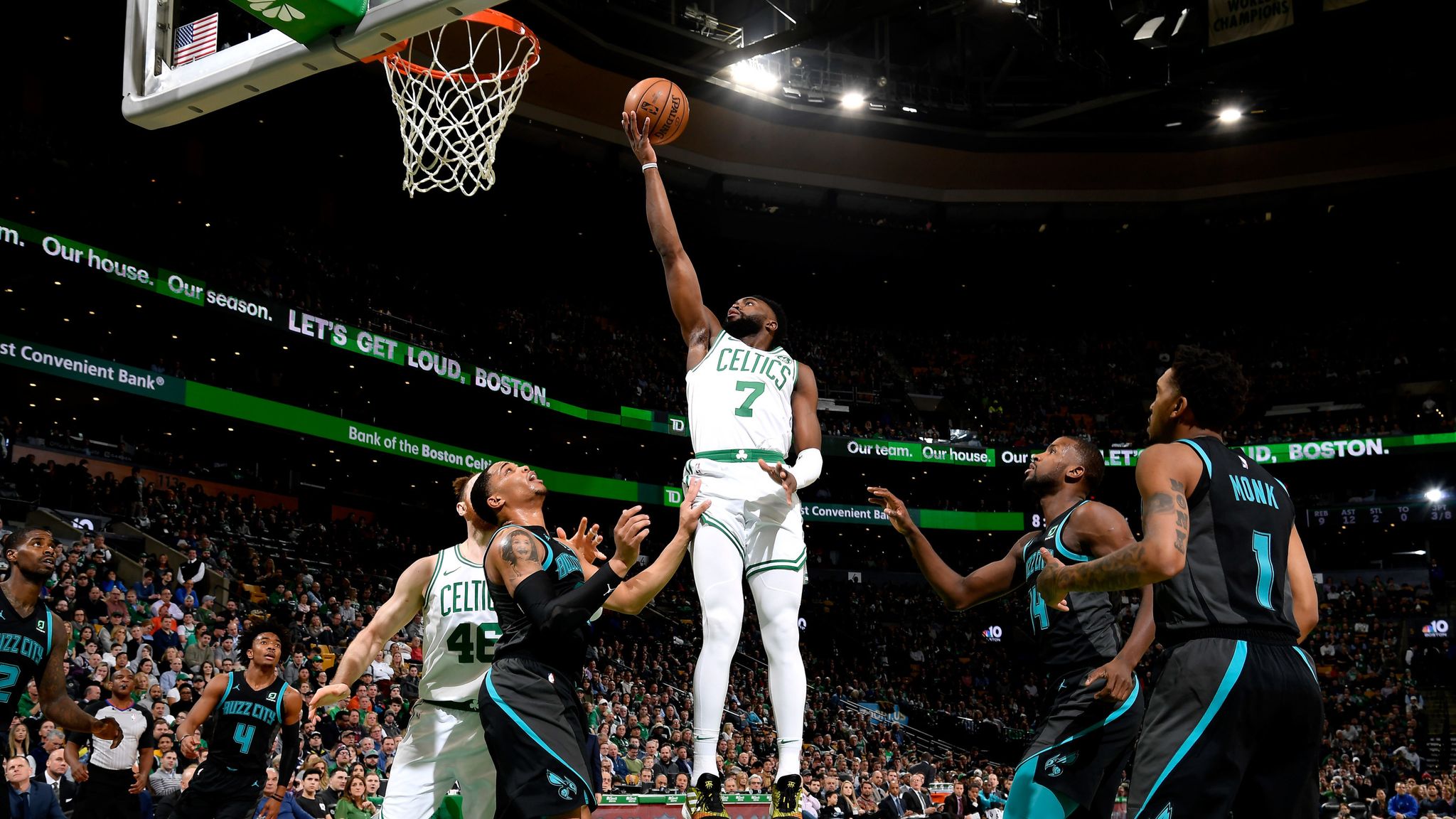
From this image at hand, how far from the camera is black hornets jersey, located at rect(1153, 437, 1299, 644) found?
3967mm

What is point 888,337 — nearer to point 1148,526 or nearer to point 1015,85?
point 1015,85

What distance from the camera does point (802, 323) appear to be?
4166cm

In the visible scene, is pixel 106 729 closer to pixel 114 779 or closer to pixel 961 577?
pixel 114 779

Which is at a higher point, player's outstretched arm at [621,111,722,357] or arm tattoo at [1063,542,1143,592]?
player's outstretched arm at [621,111,722,357]

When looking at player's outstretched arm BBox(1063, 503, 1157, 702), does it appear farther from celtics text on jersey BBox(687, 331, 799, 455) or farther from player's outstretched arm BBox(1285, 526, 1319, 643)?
celtics text on jersey BBox(687, 331, 799, 455)

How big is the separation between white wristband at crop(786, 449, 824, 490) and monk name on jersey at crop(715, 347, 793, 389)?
1.32ft

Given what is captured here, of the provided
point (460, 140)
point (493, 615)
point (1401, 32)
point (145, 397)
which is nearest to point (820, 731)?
point (145, 397)

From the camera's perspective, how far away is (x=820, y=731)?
24.8m

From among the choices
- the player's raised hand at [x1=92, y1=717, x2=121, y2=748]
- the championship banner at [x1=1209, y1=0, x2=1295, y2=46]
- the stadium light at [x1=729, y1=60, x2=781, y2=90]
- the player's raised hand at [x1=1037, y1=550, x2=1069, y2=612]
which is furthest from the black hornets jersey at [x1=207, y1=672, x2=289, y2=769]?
the stadium light at [x1=729, y1=60, x2=781, y2=90]

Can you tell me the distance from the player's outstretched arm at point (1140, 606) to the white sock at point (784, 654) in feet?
4.82

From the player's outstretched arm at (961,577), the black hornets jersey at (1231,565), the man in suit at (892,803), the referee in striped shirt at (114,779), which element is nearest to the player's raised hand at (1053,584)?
the black hornets jersey at (1231,565)

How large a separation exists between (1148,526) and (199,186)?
1173 inches

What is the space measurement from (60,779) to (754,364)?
9093 mm

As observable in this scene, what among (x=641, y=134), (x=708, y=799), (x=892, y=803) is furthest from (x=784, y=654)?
(x=892, y=803)
